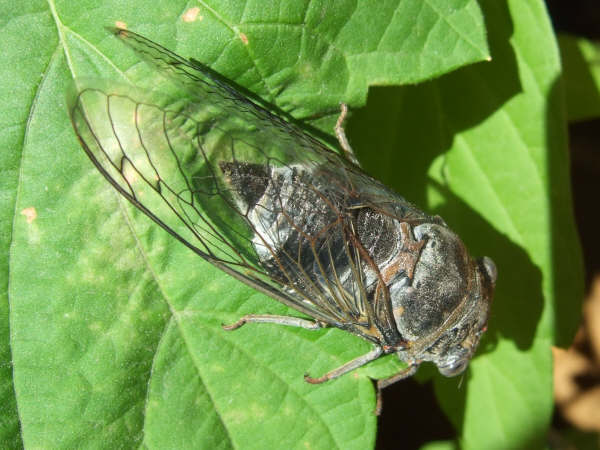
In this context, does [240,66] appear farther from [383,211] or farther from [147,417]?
[147,417]

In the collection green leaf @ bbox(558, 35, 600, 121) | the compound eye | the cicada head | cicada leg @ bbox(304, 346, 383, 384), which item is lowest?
the compound eye

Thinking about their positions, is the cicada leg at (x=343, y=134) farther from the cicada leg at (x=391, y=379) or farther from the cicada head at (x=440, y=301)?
the cicada leg at (x=391, y=379)

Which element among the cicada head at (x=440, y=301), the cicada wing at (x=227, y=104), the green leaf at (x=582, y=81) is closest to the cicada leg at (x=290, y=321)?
the cicada head at (x=440, y=301)

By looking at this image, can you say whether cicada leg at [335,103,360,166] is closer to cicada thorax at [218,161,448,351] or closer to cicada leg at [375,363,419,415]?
cicada thorax at [218,161,448,351]

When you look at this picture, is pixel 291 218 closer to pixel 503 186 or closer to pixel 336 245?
pixel 336 245

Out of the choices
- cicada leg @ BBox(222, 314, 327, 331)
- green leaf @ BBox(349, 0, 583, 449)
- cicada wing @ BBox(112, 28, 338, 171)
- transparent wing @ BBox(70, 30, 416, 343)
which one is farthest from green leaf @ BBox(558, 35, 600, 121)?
cicada leg @ BBox(222, 314, 327, 331)

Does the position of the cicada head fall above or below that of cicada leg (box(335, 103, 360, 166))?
below

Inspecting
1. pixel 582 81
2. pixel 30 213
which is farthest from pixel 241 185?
pixel 582 81
